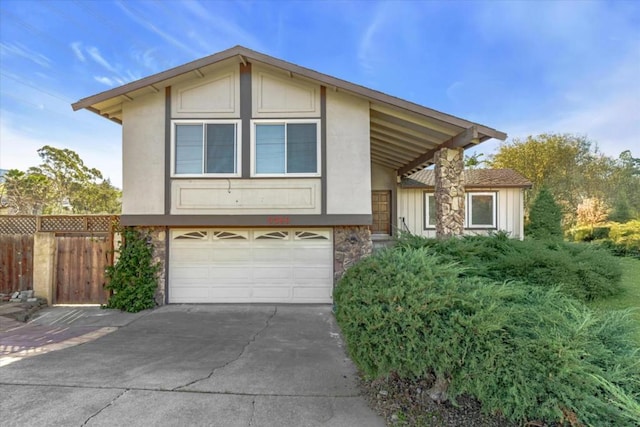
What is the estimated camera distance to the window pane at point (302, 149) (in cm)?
754

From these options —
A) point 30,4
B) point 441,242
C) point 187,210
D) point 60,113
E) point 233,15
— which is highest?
point 233,15

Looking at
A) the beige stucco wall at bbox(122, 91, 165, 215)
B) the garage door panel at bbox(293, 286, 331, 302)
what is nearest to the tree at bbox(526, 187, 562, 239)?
the garage door panel at bbox(293, 286, 331, 302)

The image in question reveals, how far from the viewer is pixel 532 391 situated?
8.00 feet

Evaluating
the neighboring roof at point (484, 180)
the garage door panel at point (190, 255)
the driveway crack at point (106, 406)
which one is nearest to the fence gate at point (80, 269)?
the garage door panel at point (190, 255)

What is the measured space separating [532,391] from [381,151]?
9222 millimetres

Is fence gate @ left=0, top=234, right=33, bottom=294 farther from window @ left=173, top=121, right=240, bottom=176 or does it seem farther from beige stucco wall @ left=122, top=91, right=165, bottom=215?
window @ left=173, top=121, right=240, bottom=176

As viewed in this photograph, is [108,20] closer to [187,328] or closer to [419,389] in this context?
[187,328]

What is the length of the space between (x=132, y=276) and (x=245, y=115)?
4772 millimetres

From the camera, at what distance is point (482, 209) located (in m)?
13.4

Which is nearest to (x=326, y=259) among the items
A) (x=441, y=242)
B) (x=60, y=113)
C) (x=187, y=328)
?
(x=441, y=242)

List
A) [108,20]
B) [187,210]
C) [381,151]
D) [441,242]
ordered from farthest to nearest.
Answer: [108,20]
[381,151]
[187,210]
[441,242]

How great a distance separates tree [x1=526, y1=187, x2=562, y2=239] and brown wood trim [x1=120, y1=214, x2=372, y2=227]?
11.8 metres

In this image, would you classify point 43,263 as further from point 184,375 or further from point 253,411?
point 253,411

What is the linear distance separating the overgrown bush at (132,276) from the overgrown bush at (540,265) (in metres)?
6.02
